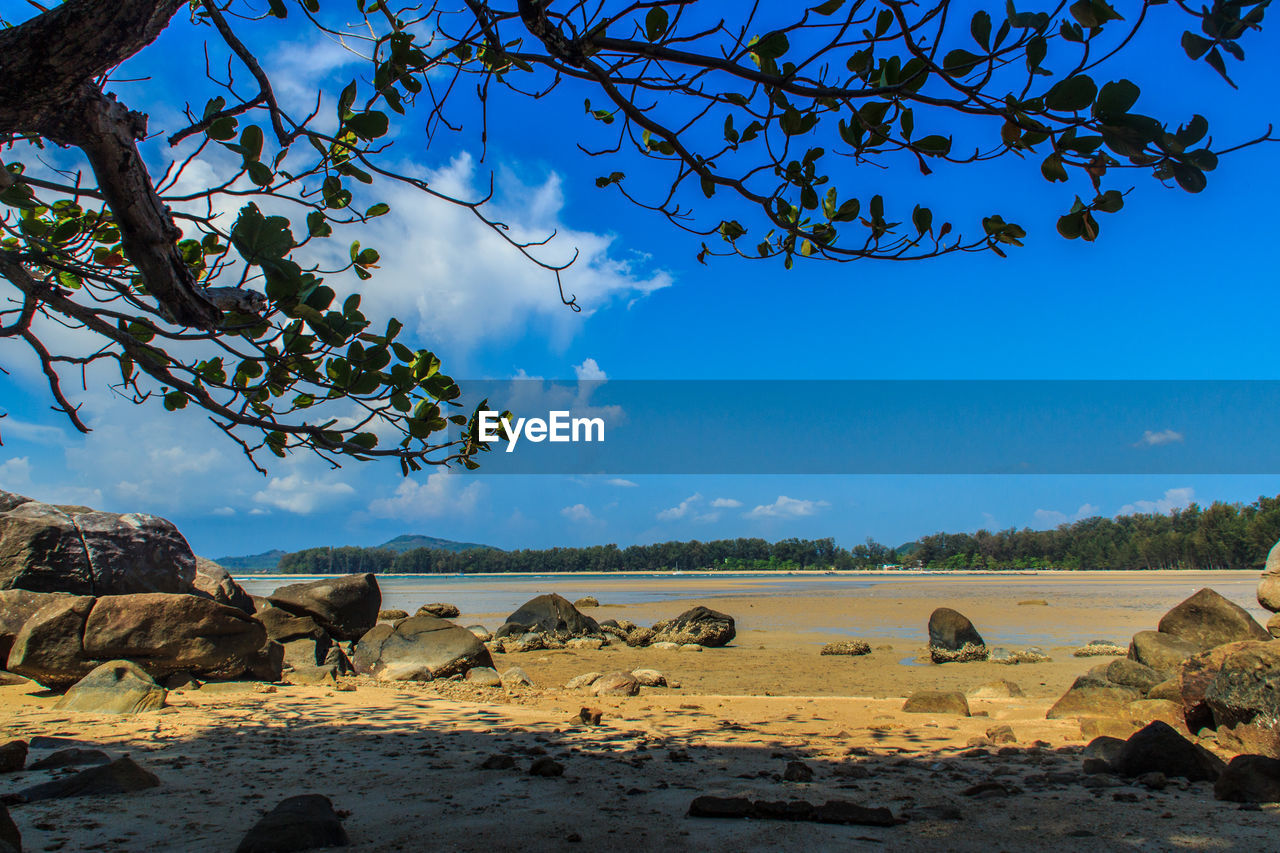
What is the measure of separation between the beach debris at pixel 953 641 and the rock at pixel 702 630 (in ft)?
13.0

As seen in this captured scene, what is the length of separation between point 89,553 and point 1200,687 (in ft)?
35.3

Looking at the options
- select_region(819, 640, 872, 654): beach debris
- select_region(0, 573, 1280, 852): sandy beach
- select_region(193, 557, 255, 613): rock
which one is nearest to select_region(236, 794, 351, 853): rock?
select_region(0, 573, 1280, 852): sandy beach

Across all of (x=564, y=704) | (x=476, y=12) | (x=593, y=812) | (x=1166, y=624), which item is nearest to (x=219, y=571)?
(x=564, y=704)

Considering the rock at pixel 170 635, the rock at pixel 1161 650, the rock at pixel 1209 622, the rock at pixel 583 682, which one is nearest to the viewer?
the rock at pixel 170 635

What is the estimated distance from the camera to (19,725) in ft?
18.4

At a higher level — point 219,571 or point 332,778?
point 219,571

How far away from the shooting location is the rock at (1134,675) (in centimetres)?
701

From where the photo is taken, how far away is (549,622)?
14953 mm

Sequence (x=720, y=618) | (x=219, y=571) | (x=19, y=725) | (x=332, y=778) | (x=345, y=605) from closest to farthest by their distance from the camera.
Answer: (x=332, y=778) < (x=19, y=725) < (x=219, y=571) < (x=345, y=605) < (x=720, y=618)

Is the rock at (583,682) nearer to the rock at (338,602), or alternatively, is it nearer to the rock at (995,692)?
the rock at (995,692)

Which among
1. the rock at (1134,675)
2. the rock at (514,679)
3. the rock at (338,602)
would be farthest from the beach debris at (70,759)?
the rock at (1134,675)

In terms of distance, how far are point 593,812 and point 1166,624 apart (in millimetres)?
8422

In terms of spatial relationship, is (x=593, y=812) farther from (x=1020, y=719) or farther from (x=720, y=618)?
(x=720, y=618)

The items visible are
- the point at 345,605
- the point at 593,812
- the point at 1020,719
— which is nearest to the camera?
the point at 593,812
